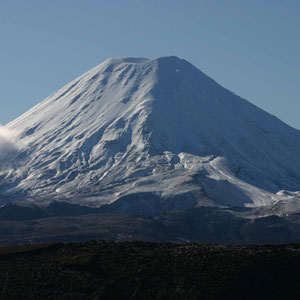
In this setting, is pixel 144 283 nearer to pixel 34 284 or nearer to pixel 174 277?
pixel 174 277

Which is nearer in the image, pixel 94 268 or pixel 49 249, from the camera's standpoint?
pixel 94 268

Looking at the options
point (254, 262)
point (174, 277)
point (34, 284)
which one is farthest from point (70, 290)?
point (254, 262)

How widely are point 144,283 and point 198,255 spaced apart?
5830 millimetres

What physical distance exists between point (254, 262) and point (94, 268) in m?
11.9

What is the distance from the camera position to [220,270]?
200 ft

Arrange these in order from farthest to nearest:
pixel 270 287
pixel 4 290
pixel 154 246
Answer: pixel 154 246
pixel 4 290
pixel 270 287

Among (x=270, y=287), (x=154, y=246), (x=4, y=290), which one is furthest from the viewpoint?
(x=154, y=246)

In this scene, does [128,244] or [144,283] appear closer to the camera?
[144,283]

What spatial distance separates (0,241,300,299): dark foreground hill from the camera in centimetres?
5869

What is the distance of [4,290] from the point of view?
62344mm

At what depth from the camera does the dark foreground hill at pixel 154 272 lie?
193 feet

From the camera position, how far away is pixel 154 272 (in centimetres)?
6244

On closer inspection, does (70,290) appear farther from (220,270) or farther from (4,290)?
(220,270)

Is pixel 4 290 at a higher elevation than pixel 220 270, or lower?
lower
